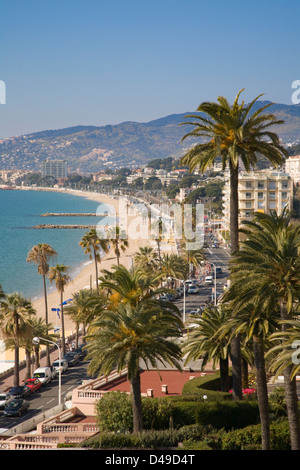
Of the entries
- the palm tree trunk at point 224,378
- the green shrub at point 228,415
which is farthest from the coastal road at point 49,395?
the green shrub at point 228,415

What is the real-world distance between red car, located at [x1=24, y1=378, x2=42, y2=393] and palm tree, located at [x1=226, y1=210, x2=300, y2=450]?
22.6 meters

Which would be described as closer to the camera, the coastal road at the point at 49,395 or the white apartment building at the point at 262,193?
the coastal road at the point at 49,395

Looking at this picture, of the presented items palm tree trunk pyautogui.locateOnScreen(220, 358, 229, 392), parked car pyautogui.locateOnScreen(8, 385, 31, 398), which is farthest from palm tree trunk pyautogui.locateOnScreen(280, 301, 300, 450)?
parked car pyautogui.locateOnScreen(8, 385, 31, 398)

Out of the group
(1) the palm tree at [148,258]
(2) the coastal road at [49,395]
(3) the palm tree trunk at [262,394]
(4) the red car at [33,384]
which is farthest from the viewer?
(1) the palm tree at [148,258]

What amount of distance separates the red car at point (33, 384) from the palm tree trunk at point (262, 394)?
21846 mm

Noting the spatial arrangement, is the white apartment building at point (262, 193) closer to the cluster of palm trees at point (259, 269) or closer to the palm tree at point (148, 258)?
the palm tree at point (148, 258)

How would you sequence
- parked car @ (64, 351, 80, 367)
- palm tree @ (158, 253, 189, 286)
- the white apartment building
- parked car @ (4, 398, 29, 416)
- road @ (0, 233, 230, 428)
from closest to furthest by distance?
road @ (0, 233, 230, 428) < parked car @ (4, 398, 29, 416) < parked car @ (64, 351, 80, 367) < palm tree @ (158, 253, 189, 286) < the white apartment building

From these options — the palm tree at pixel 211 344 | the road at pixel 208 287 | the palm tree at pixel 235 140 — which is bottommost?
the road at pixel 208 287

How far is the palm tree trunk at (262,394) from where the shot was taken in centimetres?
2005

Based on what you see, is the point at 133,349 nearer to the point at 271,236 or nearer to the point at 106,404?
the point at 106,404

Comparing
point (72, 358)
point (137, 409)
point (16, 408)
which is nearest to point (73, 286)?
point (72, 358)

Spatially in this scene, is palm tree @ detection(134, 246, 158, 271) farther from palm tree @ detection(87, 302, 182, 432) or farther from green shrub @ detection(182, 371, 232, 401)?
palm tree @ detection(87, 302, 182, 432)

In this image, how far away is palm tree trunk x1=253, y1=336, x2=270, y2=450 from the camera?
789 inches
